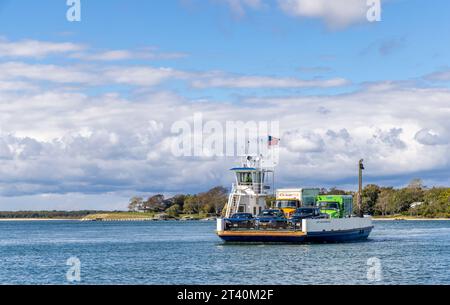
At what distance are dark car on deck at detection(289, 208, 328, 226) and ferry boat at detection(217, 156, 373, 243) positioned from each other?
0.34 ft

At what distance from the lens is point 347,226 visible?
3403 inches

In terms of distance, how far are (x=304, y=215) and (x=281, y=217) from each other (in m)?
2.97

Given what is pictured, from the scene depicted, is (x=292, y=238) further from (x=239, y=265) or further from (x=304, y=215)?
(x=239, y=265)

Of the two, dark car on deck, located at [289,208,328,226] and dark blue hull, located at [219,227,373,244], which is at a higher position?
dark car on deck, located at [289,208,328,226]

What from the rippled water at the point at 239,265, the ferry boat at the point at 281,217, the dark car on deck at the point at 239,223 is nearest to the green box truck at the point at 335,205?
the ferry boat at the point at 281,217

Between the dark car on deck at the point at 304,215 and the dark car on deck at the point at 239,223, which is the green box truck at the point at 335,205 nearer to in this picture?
the dark car on deck at the point at 304,215

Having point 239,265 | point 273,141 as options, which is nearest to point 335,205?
point 273,141

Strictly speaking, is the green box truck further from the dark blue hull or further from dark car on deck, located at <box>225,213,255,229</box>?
dark car on deck, located at <box>225,213,255,229</box>

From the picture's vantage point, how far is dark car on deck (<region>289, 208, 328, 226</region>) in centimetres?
7669

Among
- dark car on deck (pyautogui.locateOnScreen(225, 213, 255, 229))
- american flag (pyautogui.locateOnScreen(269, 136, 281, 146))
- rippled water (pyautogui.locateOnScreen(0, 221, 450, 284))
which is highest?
american flag (pyautogui.locateOnScreen(269, 136, 281, 146))

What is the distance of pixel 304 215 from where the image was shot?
78938mm

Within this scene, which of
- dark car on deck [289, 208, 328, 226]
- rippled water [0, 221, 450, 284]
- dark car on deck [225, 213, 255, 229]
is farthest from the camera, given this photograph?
dark car on deck [289, 208, 328, 226]

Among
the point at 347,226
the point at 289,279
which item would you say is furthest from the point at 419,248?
the point at 289,279

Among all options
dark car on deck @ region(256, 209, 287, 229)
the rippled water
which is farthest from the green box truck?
dark car on deck @ region(256, 209, 287, 229)
